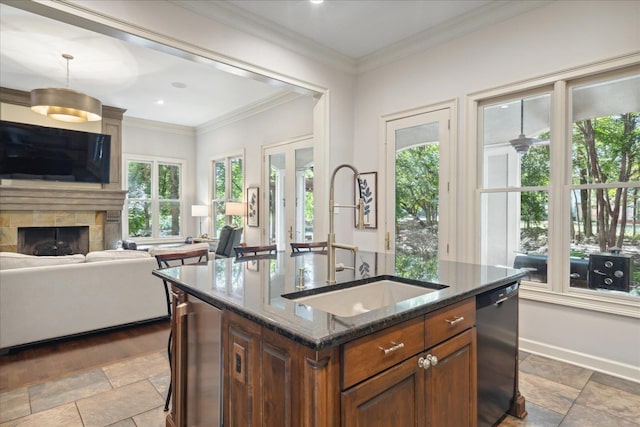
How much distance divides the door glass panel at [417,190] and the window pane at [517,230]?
54 cm

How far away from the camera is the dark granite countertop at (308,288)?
107 centimetres

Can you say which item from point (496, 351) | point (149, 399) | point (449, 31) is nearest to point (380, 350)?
point (496, 351)

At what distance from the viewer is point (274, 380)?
3.80 feet

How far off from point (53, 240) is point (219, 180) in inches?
120

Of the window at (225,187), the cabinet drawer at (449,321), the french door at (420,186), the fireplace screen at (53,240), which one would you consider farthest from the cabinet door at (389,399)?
the fireplace screen at (53,240)

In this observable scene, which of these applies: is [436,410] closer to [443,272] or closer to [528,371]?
[443,272]

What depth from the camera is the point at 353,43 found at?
13.2 feet

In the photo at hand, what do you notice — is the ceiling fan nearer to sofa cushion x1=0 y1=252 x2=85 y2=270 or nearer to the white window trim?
the white window trim

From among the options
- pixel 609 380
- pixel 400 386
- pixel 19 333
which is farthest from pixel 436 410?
pixel 19 333

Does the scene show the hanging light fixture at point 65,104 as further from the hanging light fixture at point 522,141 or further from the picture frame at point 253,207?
the hanging light fixture at point 522,141

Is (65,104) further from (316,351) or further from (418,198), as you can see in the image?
(316,351)

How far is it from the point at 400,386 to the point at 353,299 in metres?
0.54

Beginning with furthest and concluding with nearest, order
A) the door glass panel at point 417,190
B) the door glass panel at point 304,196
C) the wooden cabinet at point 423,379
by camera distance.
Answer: the door glass panel at point 304,196, the door glass panel at point 417,190, the wooden cabinet at point 423,379

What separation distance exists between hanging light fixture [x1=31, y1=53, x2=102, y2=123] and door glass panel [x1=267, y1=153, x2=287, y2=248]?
8.20 ft
